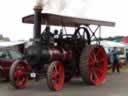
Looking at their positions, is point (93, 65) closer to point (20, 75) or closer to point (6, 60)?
point (20, 75)

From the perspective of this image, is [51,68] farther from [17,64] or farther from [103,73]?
[103,73]

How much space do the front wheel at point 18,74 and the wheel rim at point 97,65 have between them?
242 centimetres

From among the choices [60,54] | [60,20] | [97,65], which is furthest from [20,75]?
[97,65]

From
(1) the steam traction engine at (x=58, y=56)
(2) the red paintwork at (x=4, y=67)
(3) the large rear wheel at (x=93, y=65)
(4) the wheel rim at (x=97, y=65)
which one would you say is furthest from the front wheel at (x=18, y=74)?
(4) the wheel rim at (x=97, y=65)

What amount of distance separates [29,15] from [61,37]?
1402 millimetres

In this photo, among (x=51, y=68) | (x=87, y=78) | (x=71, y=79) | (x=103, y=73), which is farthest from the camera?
(x=71, y=79)

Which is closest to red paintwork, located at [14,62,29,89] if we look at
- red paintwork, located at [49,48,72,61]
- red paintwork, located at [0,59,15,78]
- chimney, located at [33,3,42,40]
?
red paintwork, located at [49,48,72,61]

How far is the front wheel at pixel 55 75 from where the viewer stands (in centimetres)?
1271

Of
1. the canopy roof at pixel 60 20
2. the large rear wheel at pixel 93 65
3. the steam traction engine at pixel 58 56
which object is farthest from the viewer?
the large rear wheel at pixel 93 65

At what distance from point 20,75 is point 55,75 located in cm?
132

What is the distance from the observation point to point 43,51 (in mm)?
13289

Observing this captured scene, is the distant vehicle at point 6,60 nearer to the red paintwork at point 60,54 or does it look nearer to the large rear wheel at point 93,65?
the red paintwork at point 60,54

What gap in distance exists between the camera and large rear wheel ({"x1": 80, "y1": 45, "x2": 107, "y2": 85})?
14.6 metres

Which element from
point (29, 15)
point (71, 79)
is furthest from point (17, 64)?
point (71, 79)
